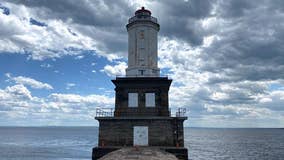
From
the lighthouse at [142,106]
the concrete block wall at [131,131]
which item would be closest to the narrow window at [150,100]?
the lighthouse at [142,106]

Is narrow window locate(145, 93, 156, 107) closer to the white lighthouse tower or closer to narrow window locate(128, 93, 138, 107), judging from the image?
narrow window locate(128, 93, 138, 107)

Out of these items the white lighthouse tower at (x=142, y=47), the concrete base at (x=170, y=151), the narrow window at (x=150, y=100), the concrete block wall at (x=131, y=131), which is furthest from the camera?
the white lighthouse tower at (x=142, y=47)

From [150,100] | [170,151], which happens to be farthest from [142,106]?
[170,151]

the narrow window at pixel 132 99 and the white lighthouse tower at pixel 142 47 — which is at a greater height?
the white lighthouse tower at pixel 142 47

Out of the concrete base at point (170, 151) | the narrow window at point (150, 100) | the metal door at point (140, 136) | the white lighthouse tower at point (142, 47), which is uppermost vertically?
the white lighthouse tower at point (142, 47)

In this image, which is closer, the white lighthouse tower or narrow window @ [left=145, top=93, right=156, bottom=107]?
narrow window @ [left=145, top=93, right=156, bottom=107]

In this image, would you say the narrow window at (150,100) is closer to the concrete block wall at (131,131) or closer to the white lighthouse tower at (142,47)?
the concrete block wall at (131,131)

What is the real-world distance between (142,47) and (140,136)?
9.02 m

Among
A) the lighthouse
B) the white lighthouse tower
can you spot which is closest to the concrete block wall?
the lighthouse

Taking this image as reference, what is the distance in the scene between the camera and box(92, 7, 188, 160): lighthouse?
25.4 meters

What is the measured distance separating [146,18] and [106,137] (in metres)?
12.7

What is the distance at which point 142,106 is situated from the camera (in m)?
26.9

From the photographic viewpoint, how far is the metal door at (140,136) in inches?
1001

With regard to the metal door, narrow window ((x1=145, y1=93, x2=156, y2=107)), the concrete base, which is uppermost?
narrow window ((x1=145, y1=93, x2=156, y2=107))
